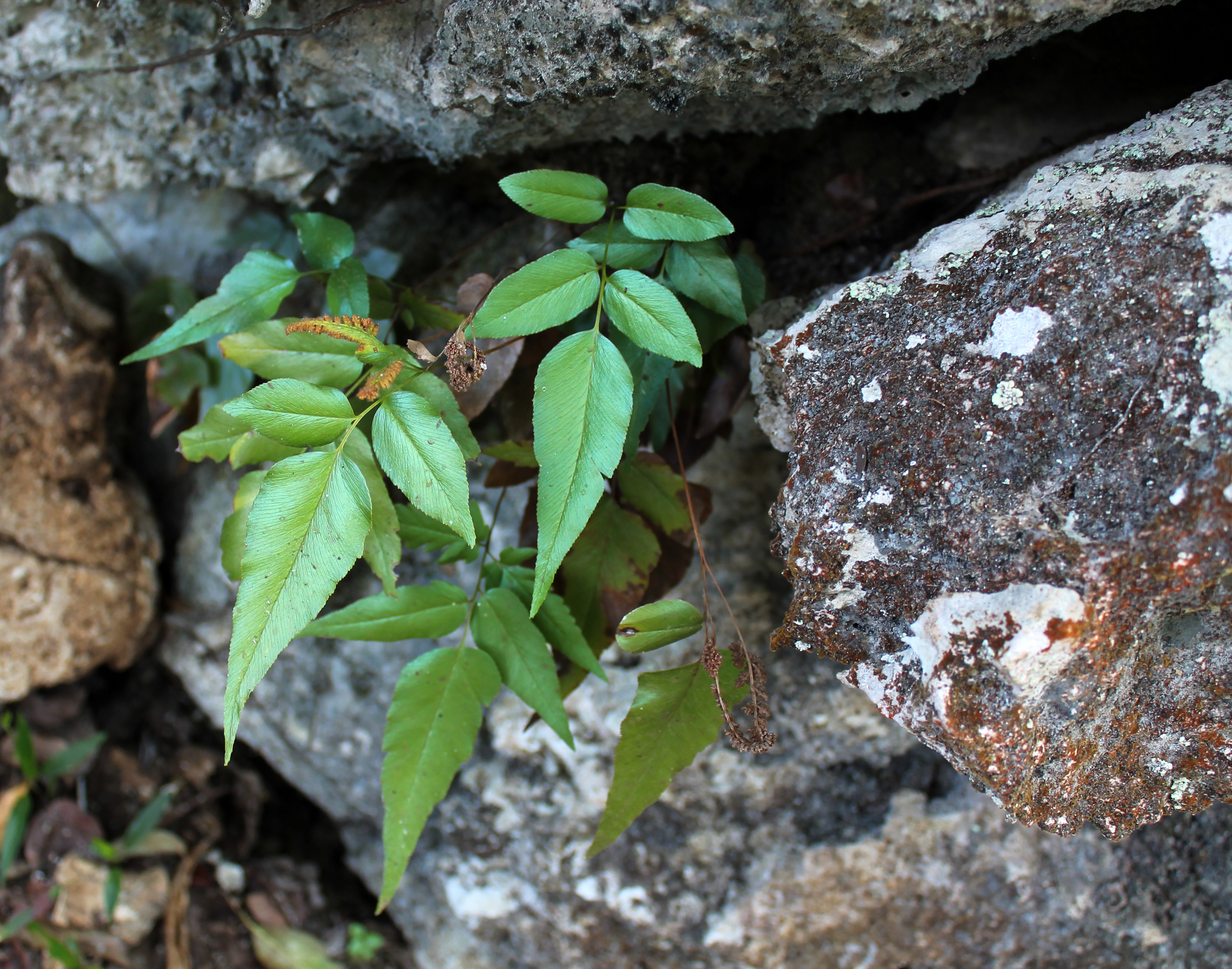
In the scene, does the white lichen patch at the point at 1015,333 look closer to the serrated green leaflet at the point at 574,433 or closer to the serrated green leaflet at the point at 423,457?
the serrated green leaflet at the point at 574,433

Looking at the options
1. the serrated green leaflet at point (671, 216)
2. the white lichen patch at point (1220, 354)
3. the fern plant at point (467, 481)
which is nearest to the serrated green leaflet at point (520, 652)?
the fern plant at point (467, 481)

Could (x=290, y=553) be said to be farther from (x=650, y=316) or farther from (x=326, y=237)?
(x=326, y=237)

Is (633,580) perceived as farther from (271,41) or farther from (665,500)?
(271,41)

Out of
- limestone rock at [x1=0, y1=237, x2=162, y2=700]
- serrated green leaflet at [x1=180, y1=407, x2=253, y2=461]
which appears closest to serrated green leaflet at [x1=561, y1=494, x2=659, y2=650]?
serrated green leaflet at [x1=180, y1=407, x2=253, y2=461]

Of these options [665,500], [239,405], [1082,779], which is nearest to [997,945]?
[1082,779]

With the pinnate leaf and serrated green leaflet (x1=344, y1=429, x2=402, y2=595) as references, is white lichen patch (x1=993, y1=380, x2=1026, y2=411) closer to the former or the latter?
serrated green leaflet (x1=344, y1=429, x2=402, y2=595)
